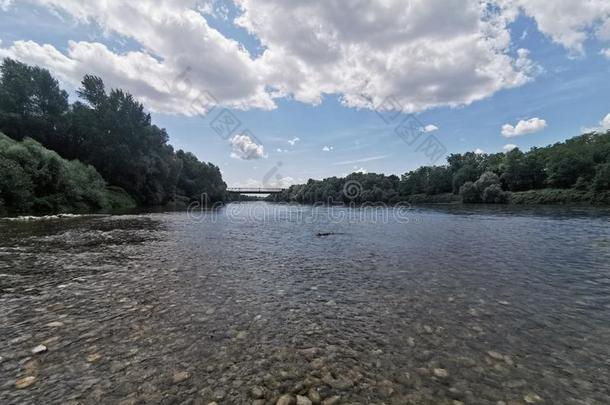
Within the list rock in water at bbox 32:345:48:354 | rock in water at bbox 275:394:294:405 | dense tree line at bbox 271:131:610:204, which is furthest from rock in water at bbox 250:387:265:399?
dense tree line at bbox 271:131:610:204

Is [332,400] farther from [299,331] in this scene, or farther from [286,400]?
[299,331]

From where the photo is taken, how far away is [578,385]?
4652 millimetres

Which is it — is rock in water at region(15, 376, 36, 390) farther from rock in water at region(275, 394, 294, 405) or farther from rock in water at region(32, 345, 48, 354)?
rock in water at region(275, 394, 294, 405)

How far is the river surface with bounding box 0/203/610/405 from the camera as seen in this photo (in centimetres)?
447

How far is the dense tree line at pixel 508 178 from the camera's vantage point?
83875mm

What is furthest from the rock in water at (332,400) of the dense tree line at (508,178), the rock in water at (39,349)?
the dense tree line at (508,178)

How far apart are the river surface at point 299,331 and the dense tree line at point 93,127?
61159 millimetres

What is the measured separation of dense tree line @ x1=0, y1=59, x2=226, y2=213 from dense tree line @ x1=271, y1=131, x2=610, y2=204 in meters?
96.6

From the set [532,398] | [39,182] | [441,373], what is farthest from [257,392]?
[39,182]

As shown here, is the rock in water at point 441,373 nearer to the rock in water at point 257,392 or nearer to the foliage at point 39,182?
the rock in water at point 257,392

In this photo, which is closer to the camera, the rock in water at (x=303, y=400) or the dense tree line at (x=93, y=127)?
the rock in water at (x=303, y=400)

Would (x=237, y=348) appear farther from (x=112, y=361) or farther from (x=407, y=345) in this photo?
(x=407, y=345)

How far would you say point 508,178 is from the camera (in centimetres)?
10906

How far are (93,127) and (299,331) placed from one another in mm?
80191
